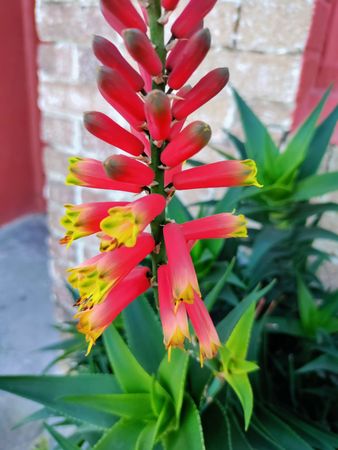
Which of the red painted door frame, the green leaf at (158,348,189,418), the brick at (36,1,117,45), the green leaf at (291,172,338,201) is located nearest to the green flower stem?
the green leaf at (158,348,189,418)

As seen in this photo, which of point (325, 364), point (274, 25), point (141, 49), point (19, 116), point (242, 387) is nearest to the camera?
point (141, 49)

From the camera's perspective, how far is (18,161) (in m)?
2.05

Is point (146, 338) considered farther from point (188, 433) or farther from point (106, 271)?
point (106, 271)

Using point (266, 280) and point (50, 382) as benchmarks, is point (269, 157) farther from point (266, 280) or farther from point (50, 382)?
point (50, 382)

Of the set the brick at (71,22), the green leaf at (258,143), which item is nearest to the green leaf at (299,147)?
the green leaf at (258,143)

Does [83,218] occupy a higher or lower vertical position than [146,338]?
higher

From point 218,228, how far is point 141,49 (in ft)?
0.51

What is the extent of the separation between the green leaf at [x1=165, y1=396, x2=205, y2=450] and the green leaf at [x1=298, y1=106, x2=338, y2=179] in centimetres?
38

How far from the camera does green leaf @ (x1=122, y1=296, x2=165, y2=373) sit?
55cm

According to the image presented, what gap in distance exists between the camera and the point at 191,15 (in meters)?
0.35

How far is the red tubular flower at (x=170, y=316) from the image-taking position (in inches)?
14.6

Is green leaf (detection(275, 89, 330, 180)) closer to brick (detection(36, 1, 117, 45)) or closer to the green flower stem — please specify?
the green flower stem

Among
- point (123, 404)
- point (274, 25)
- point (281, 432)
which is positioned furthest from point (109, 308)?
point (274, 25)

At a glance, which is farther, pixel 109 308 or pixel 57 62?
pixel 57 62
